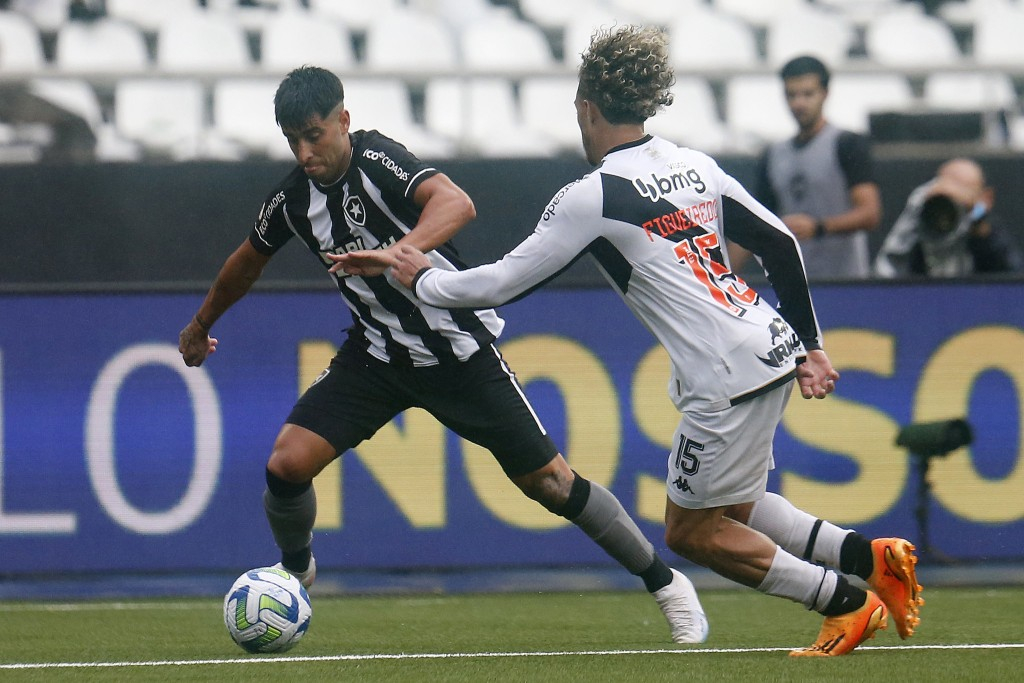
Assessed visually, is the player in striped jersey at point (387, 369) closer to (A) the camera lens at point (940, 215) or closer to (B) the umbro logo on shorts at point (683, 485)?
(B) the umbro logo on shorts at point (683, 485)

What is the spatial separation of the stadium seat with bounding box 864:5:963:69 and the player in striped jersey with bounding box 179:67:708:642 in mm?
6982

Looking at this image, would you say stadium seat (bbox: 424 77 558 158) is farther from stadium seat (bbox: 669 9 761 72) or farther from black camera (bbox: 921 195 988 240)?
black camera (bbox: 921 195 988 240)

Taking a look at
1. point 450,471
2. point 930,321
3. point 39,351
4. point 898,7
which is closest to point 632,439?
point 450,471

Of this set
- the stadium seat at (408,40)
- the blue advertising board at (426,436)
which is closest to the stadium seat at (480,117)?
the stadium seat at (408,40)

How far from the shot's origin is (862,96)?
10.1m

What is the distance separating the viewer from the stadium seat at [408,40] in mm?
10539

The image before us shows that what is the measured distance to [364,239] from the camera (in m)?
5.16

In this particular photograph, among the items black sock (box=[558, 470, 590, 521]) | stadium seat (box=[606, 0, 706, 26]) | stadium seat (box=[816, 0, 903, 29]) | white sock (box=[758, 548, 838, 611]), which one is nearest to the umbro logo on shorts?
white sock (box=[758, 548, 838, 611])

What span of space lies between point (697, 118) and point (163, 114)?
348 centimetres

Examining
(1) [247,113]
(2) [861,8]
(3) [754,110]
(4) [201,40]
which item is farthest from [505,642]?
(2) [861,8]

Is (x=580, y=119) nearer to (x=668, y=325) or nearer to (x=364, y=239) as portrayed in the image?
(x=668, y=325)

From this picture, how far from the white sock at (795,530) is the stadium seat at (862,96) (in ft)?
17.7

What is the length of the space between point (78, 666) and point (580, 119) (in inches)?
87.9

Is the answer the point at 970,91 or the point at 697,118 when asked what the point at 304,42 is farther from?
the point at 970,91
